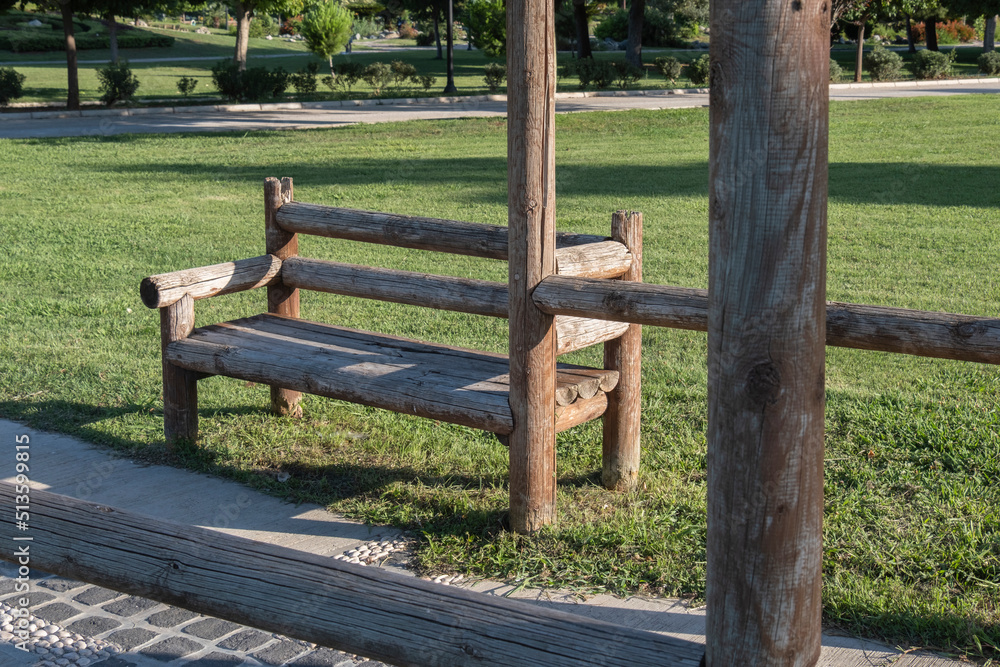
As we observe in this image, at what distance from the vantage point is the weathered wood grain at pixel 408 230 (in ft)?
14.1

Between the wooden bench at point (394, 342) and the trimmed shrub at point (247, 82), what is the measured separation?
20.9 m

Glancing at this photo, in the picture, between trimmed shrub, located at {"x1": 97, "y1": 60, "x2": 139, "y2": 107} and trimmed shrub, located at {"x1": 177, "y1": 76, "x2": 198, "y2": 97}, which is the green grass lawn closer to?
trimmed shrub, located at {"x1": 177, "y1": 76, "x2": 198, "y2": 97}

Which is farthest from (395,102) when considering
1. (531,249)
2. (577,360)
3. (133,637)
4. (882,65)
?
(133,637)

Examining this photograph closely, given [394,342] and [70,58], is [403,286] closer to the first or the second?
[394,342]

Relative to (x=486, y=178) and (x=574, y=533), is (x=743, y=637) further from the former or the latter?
(x=486, y=178)

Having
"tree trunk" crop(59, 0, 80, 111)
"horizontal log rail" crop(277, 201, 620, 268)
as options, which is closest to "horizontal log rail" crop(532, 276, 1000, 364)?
"horizontal log rail" crop(277, 201, 620, 268)

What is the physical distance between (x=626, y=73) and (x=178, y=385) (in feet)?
84.4

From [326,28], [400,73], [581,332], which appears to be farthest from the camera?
[326,28]

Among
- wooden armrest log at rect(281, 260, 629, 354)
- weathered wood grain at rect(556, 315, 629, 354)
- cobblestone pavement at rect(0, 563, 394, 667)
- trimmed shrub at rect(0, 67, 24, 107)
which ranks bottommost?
cobblestone pavement at rect(0, 563, 394, 667)

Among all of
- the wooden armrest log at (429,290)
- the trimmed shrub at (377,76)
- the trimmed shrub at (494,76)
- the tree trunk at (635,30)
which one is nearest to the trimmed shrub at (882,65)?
the tree trunk at (635,30)

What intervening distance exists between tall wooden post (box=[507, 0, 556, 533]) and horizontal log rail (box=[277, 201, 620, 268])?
293mm

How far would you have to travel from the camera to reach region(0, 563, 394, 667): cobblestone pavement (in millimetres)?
3129

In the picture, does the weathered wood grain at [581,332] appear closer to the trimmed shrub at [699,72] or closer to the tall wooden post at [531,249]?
the tall wooden post at [531,249]

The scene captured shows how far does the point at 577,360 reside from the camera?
621 centimetres
